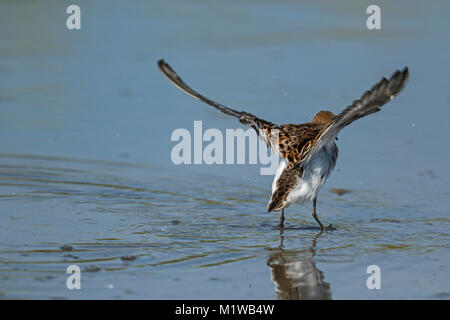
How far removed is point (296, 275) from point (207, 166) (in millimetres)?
3215

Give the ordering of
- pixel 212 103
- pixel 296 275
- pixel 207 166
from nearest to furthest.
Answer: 1. pixel 296 275
2. pixel 212 103
3. pixel 207 166

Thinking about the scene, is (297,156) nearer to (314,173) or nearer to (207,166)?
(314,173)

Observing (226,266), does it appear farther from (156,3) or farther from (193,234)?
(156,3)

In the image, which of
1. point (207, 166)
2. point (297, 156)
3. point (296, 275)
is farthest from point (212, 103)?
point (296, 275)

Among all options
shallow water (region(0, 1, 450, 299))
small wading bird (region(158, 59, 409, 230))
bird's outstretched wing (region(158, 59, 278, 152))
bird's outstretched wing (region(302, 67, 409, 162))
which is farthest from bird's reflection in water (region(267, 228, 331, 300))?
bird's outstretched wing (region(158, 59, 278, 152))

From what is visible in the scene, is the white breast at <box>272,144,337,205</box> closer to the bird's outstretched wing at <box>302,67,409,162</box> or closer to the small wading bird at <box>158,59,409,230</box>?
the small wading bird at <box>158,59,409,230</box>

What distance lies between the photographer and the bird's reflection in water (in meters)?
6.32

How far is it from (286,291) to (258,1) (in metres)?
9.90

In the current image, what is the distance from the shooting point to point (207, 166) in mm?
9711

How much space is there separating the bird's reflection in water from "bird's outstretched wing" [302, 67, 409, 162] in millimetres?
1009

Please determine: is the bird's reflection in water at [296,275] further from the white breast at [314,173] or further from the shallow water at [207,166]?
the white breast at [314,173]

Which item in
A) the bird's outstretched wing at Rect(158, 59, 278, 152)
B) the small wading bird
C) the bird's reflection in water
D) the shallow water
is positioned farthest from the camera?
the bird's outstretched wing at Rect(158, 59, 278, 152)

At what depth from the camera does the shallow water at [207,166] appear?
6.67m

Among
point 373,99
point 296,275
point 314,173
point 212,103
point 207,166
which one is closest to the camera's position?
point 373,99
